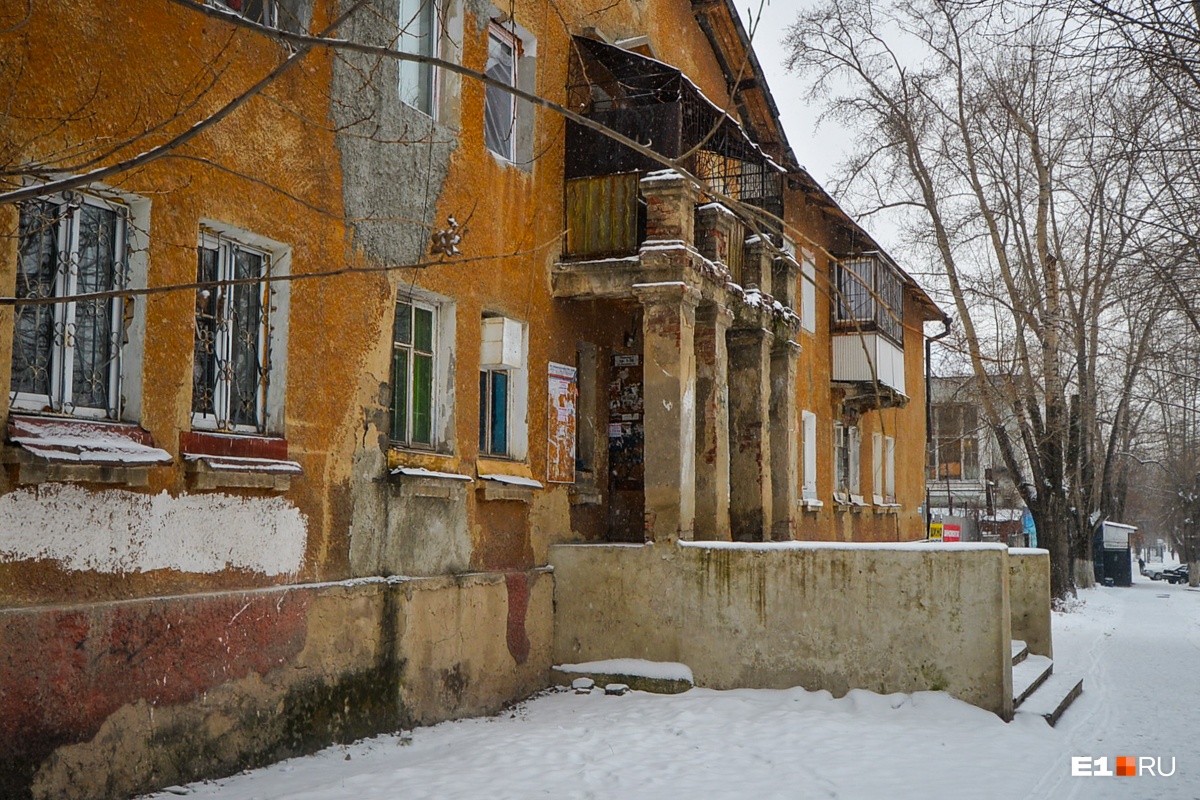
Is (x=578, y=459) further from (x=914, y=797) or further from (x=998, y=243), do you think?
(x=998, y=243)

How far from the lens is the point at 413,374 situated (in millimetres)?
9242

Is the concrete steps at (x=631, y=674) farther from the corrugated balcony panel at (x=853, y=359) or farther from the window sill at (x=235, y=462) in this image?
the corrugated balcony panel at (x=853, y=359)

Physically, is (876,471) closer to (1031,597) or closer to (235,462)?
(1031,597)

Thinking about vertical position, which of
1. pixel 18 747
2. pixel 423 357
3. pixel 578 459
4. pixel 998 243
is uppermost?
pixel 998 243

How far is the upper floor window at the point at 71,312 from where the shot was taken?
589 cm

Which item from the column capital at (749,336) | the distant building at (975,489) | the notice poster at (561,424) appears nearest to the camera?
the notice poster at (561,424)

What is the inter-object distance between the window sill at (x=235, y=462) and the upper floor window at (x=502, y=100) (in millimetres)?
4319

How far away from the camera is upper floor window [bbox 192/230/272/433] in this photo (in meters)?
7.07

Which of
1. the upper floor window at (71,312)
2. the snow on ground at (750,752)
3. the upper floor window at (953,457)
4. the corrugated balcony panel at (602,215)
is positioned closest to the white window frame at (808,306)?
the corrugated balcony panel at (602,215)

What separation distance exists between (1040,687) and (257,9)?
935 cm

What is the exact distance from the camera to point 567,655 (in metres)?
10.5

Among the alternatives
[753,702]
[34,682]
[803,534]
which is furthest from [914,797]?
[803,534]

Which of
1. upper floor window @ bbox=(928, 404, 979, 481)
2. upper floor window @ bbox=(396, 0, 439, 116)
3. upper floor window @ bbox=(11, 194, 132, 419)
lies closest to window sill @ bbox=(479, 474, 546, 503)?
upper floor window @ bbox=(396, 0, 439, 116)

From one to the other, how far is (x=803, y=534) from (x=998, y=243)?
922 centimetres
